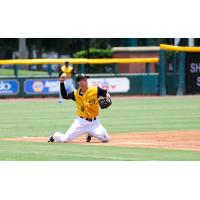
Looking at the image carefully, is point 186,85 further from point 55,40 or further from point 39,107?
point 55,40

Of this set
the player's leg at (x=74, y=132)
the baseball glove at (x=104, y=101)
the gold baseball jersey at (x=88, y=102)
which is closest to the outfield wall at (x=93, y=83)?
the player's leg at (x=74, y=132)

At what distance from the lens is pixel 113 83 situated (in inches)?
1369

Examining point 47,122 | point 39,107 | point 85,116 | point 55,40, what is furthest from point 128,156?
point 55,40

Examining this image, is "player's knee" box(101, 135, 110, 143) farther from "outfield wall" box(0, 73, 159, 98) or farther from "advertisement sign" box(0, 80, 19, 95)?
"advertisement sign" box(0, 80, 19, 95)

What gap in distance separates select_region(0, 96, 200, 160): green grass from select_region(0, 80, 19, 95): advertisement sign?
1679 mm

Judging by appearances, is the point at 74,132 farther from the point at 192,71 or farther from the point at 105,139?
the point at 192,71

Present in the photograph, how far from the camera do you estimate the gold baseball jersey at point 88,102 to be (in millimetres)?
15102

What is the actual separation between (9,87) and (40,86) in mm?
1341

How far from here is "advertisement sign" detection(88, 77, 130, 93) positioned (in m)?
34.6

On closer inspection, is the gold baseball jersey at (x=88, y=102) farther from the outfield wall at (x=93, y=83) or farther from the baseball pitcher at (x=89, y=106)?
the outfield wall at (x=93, y=83)

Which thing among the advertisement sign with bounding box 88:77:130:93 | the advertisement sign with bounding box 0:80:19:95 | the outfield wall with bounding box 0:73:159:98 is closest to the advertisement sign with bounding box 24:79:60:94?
the outfield wall with bounding box 0:73:159:98

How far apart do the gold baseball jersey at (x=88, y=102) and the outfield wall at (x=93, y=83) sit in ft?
62.1

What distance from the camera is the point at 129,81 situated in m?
35.1

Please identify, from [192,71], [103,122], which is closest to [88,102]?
[103,122]
